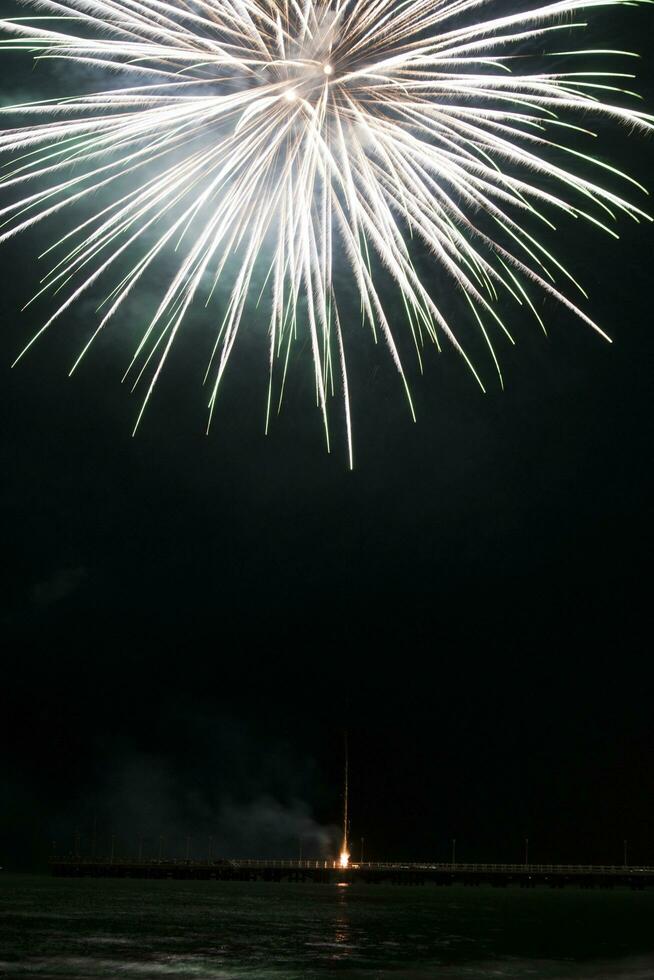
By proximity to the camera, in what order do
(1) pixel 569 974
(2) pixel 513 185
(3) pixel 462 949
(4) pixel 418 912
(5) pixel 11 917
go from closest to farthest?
(2) pixel 513 185, (1) pixel 569 974, (3) pixel 462 949, (5) pixel 11 917, (4) pixel 418 912

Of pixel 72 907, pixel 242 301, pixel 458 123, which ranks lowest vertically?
pixel 72 907

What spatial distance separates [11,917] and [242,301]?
65.3 meters

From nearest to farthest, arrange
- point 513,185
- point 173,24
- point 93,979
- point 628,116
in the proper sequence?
1. point 628,116
2. point 173,24
3. point 513,185
4. point 93,979

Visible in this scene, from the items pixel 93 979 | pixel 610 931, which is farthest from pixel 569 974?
pixel 610 931

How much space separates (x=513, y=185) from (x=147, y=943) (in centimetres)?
4557

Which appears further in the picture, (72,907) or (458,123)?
(72,907)

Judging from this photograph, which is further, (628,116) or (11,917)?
(11,917)

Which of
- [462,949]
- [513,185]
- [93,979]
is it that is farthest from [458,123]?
[462,949]

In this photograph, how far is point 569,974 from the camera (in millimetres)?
39500

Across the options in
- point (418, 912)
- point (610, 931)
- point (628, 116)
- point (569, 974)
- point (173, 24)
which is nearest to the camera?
point (628, 116)

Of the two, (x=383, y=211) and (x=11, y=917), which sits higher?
(x=383, y=211)

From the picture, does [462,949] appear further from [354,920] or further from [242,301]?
[242,301]

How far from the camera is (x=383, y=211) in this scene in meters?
18.8

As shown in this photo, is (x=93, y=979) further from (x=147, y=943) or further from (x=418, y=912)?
(x=418, y=912)
